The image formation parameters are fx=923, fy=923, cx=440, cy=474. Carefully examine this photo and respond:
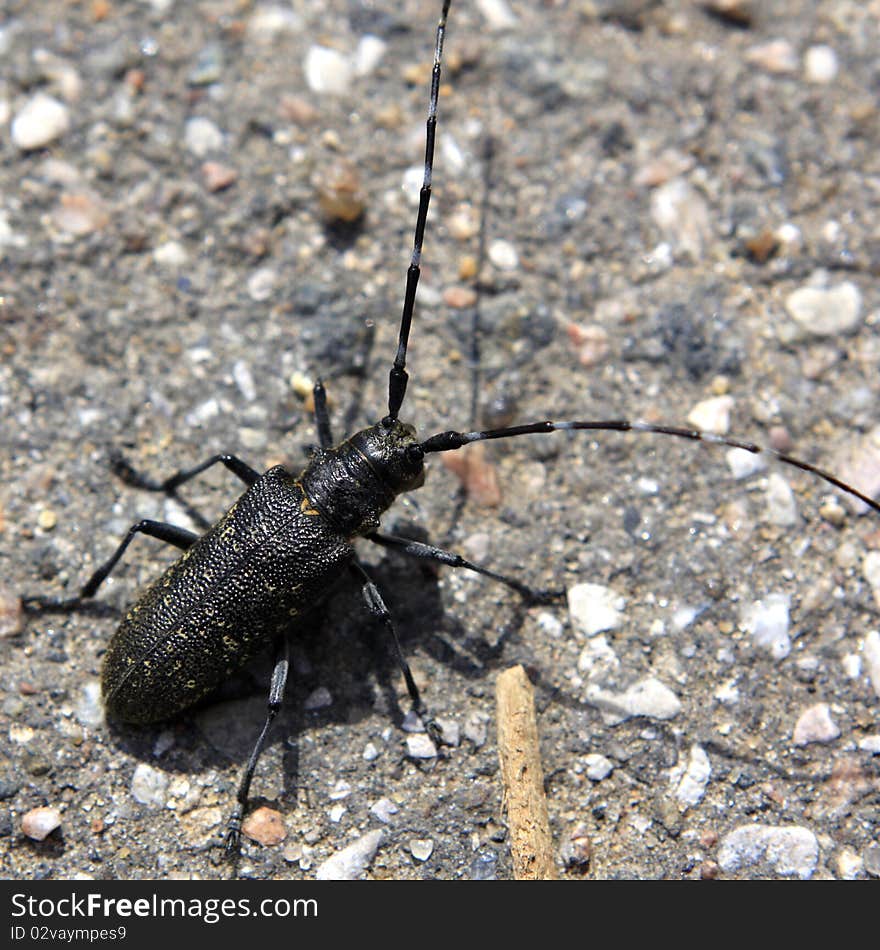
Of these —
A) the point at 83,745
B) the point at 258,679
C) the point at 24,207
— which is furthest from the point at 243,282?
the point at 83,745

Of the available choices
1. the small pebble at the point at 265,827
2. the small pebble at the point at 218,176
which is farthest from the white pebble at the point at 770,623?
the small pebble at the point at 218,176

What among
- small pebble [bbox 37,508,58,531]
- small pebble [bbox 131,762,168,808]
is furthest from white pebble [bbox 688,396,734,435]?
small pebble [bbox 37,508,58,531]

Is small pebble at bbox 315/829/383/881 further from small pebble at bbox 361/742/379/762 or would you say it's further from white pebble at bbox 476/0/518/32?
white pebble at bbox 476/0/518/32

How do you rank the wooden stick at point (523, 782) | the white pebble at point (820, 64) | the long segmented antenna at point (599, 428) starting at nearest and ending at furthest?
the long segmented antenna at point (599, 428) < the wooden stick at point (523, 782) < the white pebble at point (820, 64)

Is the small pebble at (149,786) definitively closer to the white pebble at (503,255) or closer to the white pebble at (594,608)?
the white pebble at (594,608)

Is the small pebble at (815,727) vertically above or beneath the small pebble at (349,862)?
above

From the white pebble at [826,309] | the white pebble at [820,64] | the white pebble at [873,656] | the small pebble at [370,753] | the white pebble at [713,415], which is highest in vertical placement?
the white pebble at [820,64]

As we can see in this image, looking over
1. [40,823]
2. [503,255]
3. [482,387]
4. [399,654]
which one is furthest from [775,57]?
[40,823]

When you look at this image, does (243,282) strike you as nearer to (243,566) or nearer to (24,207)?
(24,207)
